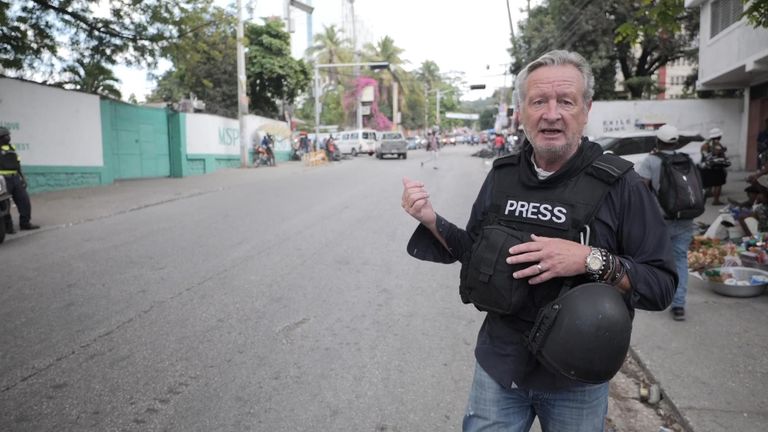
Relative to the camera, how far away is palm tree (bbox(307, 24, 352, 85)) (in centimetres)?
4828

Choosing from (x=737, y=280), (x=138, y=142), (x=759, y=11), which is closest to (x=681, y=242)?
(x=737, y=280)

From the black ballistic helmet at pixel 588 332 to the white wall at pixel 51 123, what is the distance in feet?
49.5

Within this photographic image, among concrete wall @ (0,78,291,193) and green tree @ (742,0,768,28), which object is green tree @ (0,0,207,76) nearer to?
concrete wall @ (0,78,291,193)

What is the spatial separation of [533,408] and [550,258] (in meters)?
0.63

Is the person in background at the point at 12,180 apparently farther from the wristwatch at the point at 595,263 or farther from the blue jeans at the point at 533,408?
the wristwatch at the point at 595,263

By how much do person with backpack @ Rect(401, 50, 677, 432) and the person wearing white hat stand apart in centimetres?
1045

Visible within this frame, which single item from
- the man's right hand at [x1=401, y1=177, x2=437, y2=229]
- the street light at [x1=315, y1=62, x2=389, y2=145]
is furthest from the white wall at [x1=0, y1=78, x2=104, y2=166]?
the street light at [x1=315, y1=62, x2=389, y2=145]

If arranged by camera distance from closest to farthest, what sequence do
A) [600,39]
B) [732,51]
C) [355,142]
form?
[732,51] < [600,39] < [355,142]

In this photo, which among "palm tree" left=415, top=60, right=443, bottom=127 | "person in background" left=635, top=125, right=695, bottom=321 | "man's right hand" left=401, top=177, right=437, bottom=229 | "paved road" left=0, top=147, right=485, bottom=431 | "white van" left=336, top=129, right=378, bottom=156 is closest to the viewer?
"man's right hand" left=401, top=177, right=437, bottom=229

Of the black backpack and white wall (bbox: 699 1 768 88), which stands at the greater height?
white wall (bbox: 699 1 768 88)

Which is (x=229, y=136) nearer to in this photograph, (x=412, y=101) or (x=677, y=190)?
(x=677, y=190)

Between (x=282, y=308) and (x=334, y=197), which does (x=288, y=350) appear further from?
(x=334, y=197)

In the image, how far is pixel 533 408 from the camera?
191 centimetres

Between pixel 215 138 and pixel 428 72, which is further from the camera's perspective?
pixel 428 72
